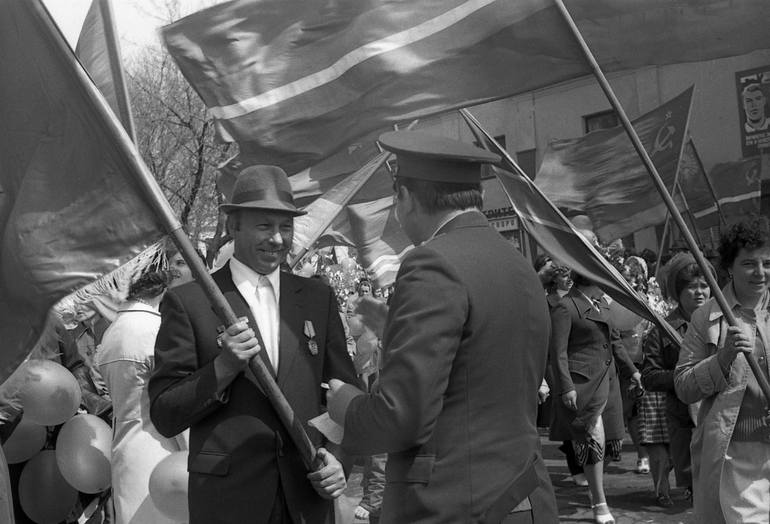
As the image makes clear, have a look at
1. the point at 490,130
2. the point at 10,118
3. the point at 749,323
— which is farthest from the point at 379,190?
the point at 490,130

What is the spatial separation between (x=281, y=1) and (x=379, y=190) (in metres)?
5.32

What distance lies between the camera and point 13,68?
386cm

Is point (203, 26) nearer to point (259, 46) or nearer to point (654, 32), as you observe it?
point (259, 46)

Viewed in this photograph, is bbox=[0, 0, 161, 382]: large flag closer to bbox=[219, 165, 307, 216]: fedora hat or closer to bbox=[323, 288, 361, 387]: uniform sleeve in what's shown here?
bbox=[219, 165, 307, 216]: fedora hat

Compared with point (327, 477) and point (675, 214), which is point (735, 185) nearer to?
point (675, 214)

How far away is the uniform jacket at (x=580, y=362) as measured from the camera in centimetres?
Answer: 791

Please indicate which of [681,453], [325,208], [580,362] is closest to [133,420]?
[325,208]

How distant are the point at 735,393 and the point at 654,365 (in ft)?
8.87

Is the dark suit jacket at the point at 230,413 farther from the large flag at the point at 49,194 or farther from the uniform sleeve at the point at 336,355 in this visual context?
the large flag at the point at 49,194

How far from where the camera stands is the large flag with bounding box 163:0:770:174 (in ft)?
14.9

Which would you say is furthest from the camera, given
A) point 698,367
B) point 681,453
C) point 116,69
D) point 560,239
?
point 681,453

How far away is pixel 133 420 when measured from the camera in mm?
5543

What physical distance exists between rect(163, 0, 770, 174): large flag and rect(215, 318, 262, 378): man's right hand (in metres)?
1.66

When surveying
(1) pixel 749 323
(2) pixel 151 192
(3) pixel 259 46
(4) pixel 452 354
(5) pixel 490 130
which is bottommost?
(5) pixel 490 130
